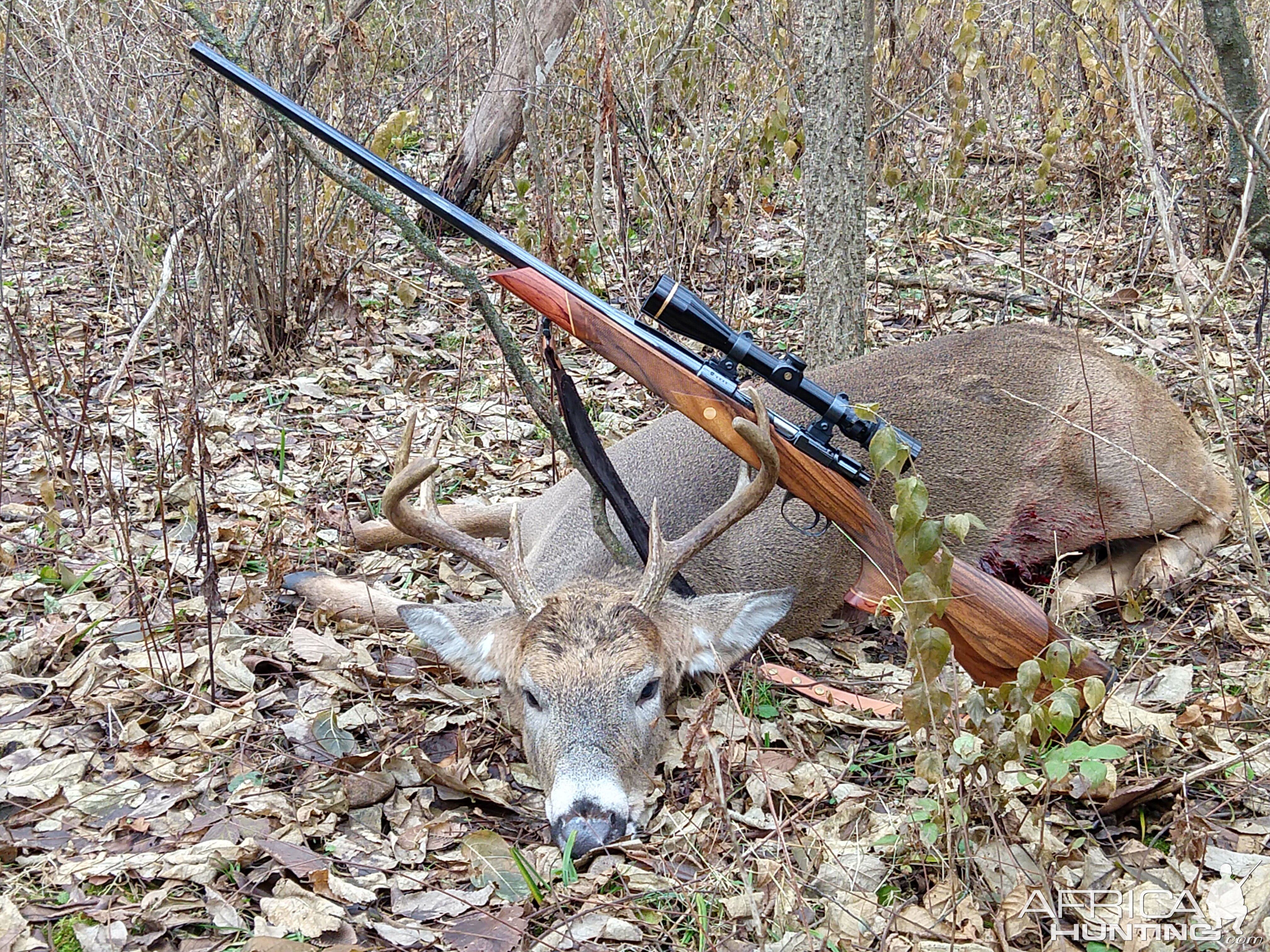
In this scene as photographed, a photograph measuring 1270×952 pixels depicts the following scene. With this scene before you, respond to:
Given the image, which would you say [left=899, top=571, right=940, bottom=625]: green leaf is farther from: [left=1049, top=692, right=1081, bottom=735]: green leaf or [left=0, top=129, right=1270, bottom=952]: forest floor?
[left=0, top=129, right=1270, bottom=952]: forest floor

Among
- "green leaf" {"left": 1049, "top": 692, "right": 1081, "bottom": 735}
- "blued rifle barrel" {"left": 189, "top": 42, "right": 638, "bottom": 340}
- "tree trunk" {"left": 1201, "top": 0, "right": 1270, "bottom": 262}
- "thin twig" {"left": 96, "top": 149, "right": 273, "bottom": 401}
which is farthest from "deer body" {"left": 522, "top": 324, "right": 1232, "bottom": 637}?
"thin twig" {"left": 96, "top": 149, "right": 273, "bottom": 401}

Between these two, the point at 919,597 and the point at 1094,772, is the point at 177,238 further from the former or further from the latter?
the point at 1094,772

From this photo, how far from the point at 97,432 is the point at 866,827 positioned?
174 inches

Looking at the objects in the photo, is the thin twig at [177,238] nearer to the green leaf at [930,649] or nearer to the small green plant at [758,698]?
the small green plant at [758,698]

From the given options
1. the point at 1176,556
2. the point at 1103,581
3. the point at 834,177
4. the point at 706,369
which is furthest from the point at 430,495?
the point at 1176,556

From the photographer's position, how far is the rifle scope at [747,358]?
424 centimetres

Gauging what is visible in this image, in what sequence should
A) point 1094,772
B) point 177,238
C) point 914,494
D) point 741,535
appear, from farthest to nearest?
point 177,238
point 741,535
point 1094,772
point 914,494

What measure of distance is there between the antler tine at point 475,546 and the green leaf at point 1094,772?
178 cm

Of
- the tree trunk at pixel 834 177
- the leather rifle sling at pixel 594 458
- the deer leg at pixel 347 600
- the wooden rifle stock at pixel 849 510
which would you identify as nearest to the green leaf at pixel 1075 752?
the wooden rifle stock at pixel 849 510

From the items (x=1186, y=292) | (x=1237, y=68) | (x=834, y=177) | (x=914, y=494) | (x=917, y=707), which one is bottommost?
(x=917, y=707)

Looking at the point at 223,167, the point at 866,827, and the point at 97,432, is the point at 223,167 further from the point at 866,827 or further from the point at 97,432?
the point at 866,827

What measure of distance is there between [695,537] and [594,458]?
61 cm

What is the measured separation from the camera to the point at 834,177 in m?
5.82

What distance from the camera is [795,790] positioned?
373 cm
